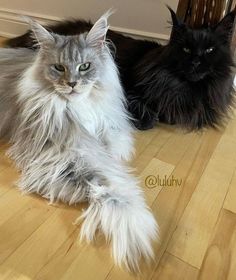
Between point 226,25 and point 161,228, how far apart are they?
2.98 ft

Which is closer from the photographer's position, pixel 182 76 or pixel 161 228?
pixel 161 228

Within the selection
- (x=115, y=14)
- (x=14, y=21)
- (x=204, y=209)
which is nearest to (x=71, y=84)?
(x=204, y=209)

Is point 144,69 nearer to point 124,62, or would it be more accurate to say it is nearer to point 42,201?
point 124,62

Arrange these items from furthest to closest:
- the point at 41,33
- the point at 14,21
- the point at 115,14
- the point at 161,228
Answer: the point at 14,21
the point at 115,14
the point at 41,33
the point at 161,228

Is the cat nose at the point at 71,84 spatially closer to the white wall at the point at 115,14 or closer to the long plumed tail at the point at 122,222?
the long plumed tail at the point at 122,222

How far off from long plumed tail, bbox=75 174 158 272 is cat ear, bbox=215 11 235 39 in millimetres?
806

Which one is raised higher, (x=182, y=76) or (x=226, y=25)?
(x=226, y=25)

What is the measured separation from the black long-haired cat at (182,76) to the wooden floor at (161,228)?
216 millimetres

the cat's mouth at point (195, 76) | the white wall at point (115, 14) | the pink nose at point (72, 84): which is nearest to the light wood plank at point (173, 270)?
the pink nose at point (72, 84)

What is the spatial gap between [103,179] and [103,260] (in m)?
0.28

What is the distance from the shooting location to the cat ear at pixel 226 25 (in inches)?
53.0

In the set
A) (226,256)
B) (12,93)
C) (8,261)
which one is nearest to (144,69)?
(12,93)

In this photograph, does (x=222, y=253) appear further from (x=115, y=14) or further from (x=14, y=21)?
(x=14, y=21)

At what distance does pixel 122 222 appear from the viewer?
988 millimetres
